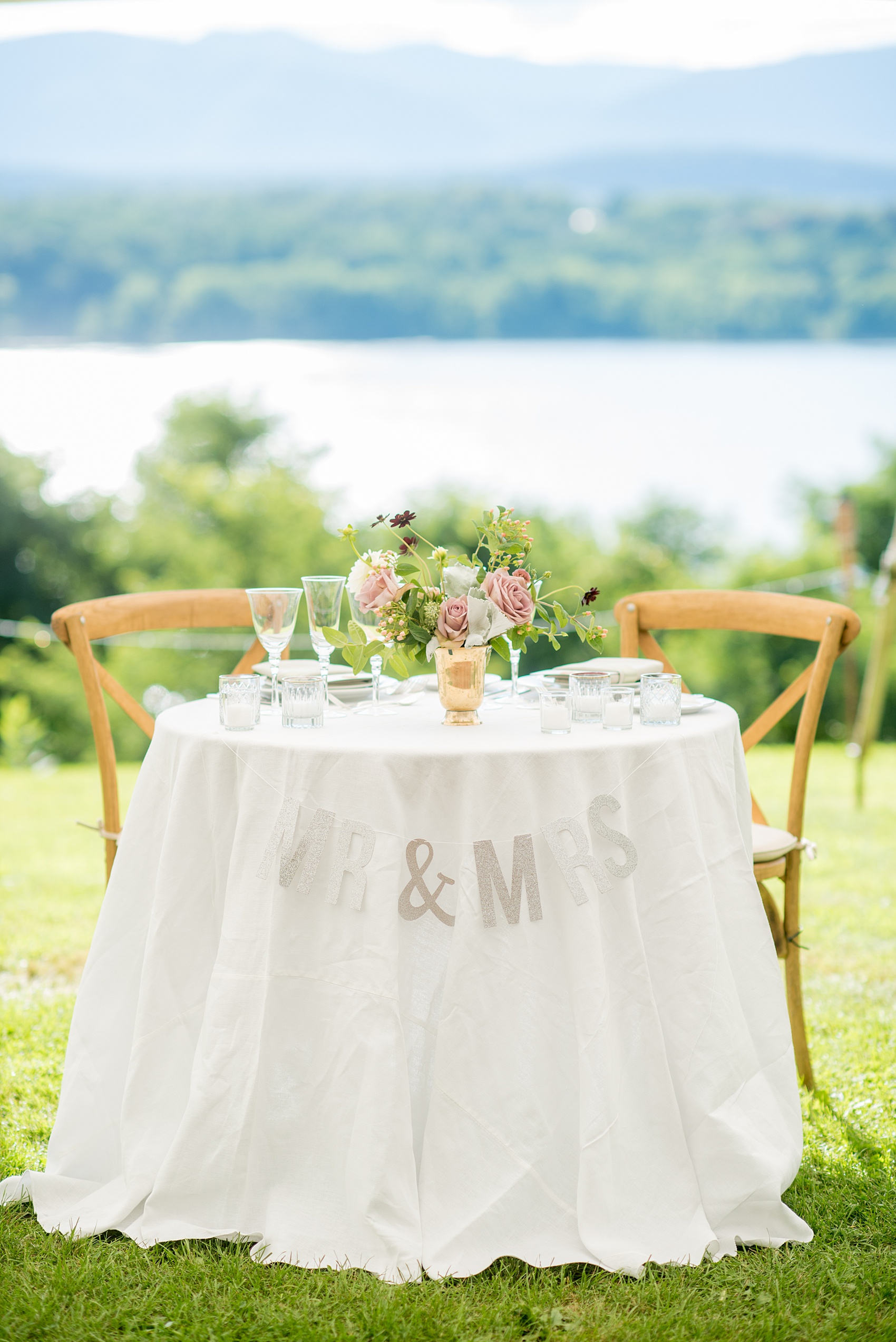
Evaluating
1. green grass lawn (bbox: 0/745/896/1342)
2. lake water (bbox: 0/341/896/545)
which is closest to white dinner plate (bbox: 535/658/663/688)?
green grass lawn (bbox: 0/745/896/1342)

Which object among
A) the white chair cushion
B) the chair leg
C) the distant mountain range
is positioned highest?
the distant mountain range

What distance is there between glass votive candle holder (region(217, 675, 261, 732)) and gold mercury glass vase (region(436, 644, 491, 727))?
318 millimetres

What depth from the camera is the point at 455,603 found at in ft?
6.14

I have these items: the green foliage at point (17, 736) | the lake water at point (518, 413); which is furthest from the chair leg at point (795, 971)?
the lake water at point (518, 413)

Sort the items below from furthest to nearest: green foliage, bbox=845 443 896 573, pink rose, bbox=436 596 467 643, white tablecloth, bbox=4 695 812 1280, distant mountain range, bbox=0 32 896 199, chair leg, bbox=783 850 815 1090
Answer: distant mountain range, bbox=0 32 896 199, green foliage, bbox=845 443 896 573, chair leg, bbox=783 850 815 1090, pink rose, bbox=436 596 467 643, white tablecloth, bbox=4 695 812 1280

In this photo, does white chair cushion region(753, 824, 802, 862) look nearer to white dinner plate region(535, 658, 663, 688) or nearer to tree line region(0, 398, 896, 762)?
white dinner plate region(535, 658, 663, 688)

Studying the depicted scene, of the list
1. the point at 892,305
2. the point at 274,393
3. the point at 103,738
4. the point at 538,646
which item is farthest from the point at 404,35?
the point at 103,738

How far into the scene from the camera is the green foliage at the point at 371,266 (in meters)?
12.7

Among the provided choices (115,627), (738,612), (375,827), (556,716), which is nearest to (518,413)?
(738,612)

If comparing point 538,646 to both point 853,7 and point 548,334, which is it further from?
point 853,7

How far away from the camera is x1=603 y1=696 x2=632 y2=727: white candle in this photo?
192 cm

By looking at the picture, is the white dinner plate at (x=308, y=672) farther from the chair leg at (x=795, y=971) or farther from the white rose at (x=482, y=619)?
the chair leg at (x=795, y=971)

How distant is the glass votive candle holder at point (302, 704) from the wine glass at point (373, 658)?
0.43 feet

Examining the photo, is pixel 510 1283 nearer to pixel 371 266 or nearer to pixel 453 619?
pixel 453 619
